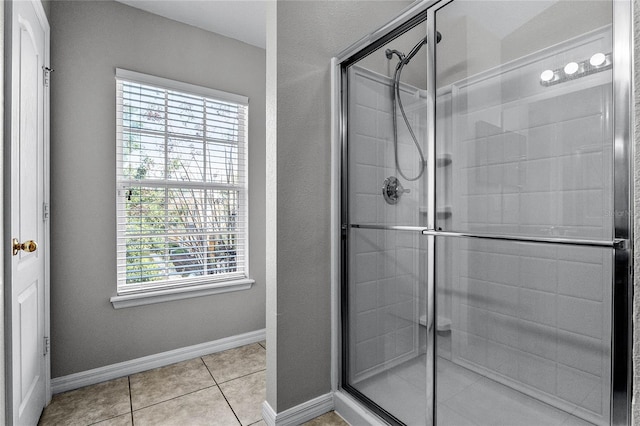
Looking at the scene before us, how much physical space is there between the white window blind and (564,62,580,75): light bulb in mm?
2203

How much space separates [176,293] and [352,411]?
1.49 m

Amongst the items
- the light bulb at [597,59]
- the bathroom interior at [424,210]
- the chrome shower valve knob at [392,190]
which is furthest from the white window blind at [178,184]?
the light bulb at [597,59]

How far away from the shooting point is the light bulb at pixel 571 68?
1091 mm

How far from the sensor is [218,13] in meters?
2.35

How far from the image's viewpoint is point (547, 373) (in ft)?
4.46

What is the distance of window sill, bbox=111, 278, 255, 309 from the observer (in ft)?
7.23

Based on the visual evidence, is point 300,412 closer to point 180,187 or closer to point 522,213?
point 522,213

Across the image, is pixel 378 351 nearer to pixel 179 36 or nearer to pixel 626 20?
pixel 626 20

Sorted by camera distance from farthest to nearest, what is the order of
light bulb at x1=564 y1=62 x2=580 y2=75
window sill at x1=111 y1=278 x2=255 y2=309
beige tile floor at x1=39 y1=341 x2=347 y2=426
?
window sill at x1=111 y1=278 x2=255 y2=309 < beige tile floor at x1=39 y1=341 x2=347 y2=426 < light bulb at x1=564 y1=62 x2=580 y2=75

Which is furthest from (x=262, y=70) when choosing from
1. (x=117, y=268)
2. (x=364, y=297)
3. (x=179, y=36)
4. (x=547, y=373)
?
(x=547, y=373)

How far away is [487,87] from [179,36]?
7.27 ft

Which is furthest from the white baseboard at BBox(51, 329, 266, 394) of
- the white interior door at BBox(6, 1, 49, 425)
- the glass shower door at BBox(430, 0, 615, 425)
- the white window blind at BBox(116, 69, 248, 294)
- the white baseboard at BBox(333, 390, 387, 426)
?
the glass shower door at BBox(430, 0, 615, 425)

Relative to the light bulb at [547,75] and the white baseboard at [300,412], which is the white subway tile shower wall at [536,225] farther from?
the white baseboard at [300,412]

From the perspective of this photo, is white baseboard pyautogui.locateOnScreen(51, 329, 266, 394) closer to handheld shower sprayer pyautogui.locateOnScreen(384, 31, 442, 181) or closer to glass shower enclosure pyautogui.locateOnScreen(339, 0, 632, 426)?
glass shower enclosure pyautogui.locateOnScreen(339, 0, 632, 426)
